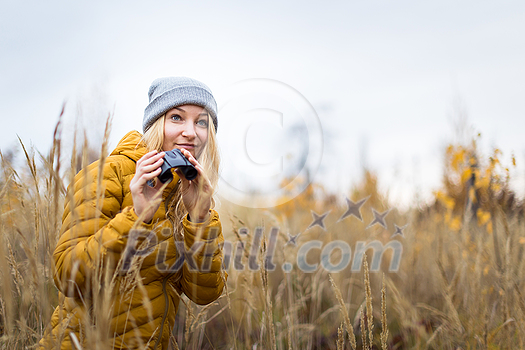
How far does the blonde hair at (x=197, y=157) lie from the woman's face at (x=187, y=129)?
0.02m

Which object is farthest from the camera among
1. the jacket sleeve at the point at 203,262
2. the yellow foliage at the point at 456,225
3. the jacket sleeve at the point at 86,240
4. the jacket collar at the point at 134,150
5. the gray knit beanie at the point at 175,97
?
the yellow foliage at the point at 456,225

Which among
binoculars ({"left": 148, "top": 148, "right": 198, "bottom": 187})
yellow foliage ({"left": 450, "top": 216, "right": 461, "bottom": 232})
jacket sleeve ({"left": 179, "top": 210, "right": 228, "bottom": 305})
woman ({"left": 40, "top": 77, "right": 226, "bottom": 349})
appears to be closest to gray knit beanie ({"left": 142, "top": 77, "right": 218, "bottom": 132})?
woman ({"left": 40, "top": 77, "right": 226, "bottom": 349})

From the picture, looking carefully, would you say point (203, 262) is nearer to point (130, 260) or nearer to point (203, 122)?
point (130, 260)

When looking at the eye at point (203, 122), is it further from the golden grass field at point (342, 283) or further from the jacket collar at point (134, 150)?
the golden grass field at point (342, 283)

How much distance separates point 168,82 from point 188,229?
0.71m

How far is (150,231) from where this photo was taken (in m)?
0.98

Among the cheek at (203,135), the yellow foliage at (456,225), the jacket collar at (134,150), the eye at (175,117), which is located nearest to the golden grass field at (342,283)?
the yellow foliage at (456,225)

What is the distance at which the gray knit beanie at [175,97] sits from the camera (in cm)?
138

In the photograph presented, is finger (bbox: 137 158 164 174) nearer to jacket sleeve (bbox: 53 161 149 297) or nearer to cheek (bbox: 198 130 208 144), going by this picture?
jacket sleeve (bbox: 53 161 149 297)

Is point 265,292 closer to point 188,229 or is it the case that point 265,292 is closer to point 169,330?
point 188,229

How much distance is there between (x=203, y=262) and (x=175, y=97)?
2.32ft

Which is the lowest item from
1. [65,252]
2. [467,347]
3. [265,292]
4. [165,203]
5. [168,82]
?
[467,347]

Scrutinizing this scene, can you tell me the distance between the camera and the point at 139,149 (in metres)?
1.31

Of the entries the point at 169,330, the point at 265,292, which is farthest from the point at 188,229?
the point at 169,330
